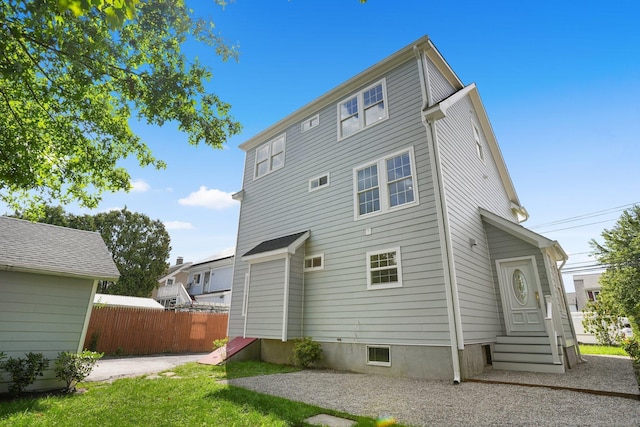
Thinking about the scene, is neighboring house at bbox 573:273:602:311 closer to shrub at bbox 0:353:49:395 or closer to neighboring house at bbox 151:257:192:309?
neighboring house at bbox 151:257:192:309

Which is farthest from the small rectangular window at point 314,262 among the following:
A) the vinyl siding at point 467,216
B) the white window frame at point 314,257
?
the vinyl siding at point 467,216

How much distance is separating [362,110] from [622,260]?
22.3 meters

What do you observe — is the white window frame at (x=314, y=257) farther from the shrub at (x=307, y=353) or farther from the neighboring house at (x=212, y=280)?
the neighboring house at (x=212, y=280)

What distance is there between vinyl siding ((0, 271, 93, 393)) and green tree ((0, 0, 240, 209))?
7.36 feet

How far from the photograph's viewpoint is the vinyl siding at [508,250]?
911cm

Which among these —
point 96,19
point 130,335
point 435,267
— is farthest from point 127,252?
point 435,267

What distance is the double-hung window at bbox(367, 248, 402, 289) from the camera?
8.34m

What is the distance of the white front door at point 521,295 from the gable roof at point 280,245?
667cm

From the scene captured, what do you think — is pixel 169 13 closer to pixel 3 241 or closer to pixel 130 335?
pixel 3 241

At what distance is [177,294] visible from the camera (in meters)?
25.1

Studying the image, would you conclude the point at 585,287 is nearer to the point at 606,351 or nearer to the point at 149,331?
the point at 606,351

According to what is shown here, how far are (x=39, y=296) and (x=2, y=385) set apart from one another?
1762 millimetres

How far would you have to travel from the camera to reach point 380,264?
8773mm

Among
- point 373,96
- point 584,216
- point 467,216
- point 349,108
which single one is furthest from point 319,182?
point 584,216
